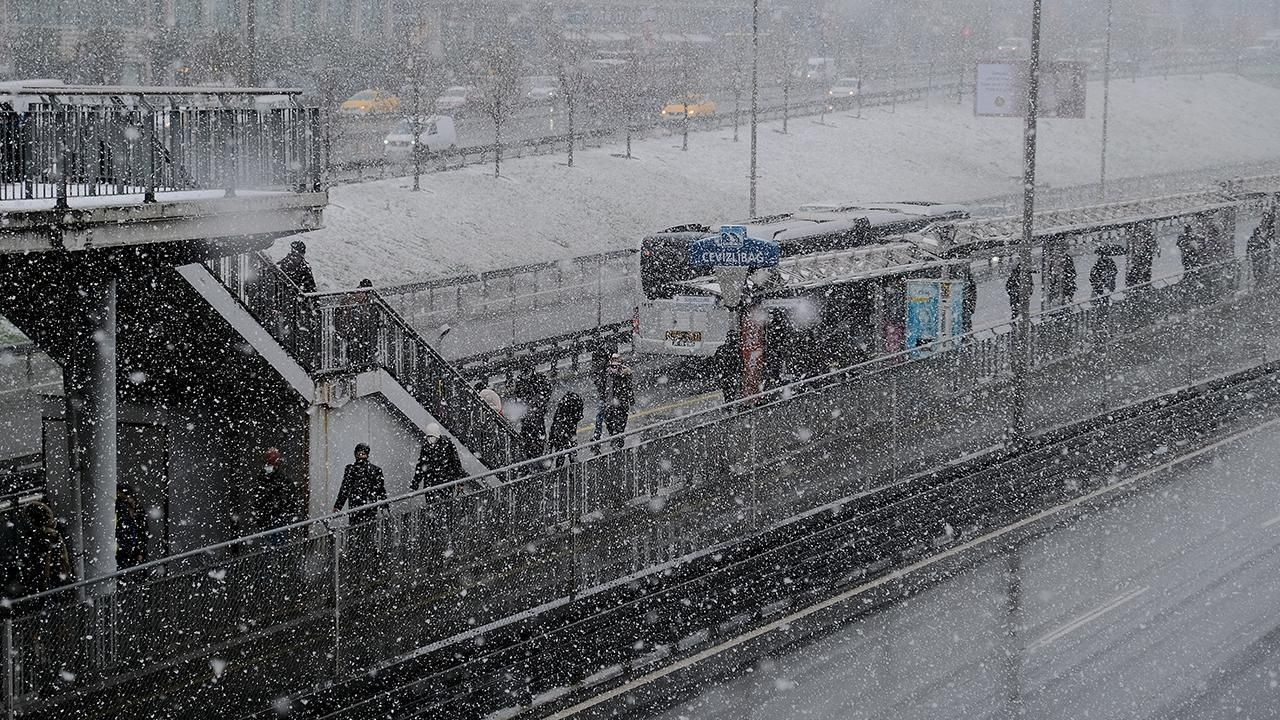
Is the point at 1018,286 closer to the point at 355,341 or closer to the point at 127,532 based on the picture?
the point at 355,341

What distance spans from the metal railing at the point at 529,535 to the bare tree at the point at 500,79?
1369 inches

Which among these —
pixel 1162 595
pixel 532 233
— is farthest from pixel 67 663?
pixel 532 233

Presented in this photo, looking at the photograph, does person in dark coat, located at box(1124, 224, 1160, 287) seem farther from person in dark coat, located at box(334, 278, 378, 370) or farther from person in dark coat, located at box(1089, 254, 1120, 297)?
person in dark coat, located at box(334, 278, 378, 370)

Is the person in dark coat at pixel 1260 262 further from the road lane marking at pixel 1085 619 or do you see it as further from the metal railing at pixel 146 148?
the metal railing at pixel 146 148

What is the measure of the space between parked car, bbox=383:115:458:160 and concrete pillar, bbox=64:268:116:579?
36.5 m

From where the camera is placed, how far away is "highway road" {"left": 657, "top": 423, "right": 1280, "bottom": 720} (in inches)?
536

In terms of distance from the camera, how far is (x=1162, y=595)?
53.8 ft

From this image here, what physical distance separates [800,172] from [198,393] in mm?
46973

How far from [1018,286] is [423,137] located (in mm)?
30789

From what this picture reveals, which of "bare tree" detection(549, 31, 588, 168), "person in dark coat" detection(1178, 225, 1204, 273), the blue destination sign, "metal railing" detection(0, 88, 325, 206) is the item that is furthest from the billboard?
"metal railing" detection(0, 88, 325, 206)

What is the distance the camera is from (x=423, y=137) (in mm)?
56219

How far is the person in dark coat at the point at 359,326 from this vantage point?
58.4 feet

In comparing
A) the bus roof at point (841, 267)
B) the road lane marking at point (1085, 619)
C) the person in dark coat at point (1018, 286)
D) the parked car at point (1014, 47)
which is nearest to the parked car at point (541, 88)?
the parked car at point (1014, 47)

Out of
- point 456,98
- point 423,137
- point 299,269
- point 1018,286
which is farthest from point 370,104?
point 299,269
